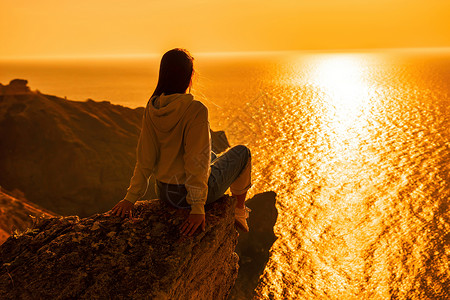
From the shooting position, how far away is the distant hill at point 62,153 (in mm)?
38188

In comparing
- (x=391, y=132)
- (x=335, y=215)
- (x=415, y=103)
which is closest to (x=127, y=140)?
(x=335, y=215)

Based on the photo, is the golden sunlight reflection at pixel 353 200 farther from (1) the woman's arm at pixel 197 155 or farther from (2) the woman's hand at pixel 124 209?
(1) the woman's arm at pixel 197 155

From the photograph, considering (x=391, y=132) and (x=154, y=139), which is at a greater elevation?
(x=154, y=139)

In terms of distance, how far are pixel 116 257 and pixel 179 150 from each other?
2.02 metres

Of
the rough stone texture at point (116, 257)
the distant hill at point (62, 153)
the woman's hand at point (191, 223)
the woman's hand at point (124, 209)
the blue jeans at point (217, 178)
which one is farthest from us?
the distant hill at point (62, 153)

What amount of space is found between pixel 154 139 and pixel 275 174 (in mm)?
46878

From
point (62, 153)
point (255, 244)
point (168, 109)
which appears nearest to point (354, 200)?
point (255, 244)

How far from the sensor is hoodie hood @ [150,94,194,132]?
469cm

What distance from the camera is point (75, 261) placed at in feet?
16.6

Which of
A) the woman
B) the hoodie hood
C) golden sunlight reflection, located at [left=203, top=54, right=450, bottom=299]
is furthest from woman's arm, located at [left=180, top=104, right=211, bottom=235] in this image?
golden sunlight reflection, located at [left=203, top=54, right=450, bottom=299]

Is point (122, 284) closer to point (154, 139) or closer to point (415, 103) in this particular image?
point (154, 139)

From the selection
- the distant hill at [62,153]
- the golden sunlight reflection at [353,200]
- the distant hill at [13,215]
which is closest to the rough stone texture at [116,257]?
the golden sunlight reflection at [353,200]

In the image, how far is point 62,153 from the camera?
41.8 metres

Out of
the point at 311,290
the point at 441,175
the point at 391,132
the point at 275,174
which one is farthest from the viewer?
the point at 391,132
